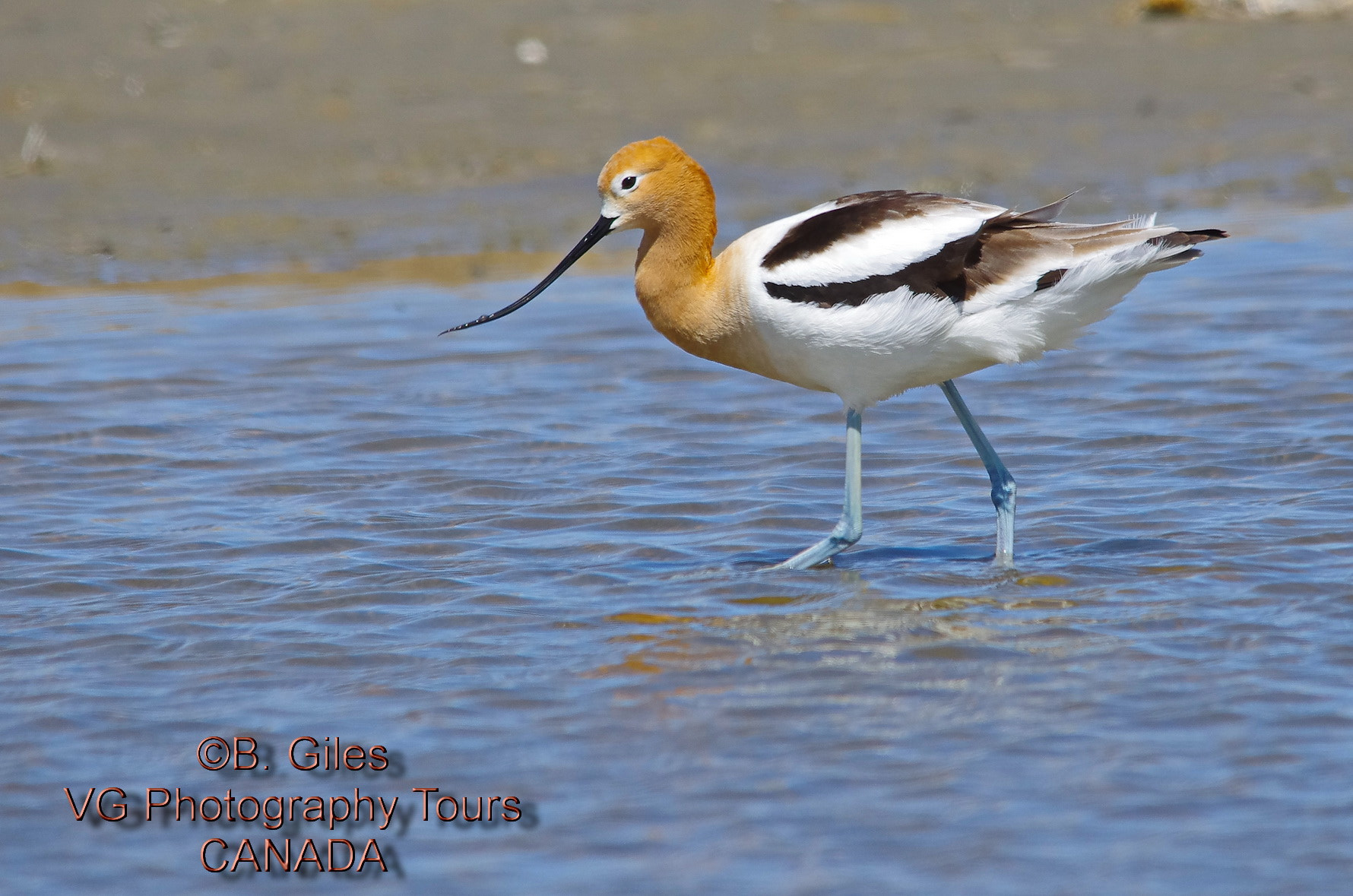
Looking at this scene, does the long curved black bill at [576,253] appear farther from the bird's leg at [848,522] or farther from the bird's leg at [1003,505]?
the bird's leg at [1003,505]

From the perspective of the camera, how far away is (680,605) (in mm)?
5078

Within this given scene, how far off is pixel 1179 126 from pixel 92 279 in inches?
277

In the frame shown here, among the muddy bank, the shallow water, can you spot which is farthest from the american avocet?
the muddy bank

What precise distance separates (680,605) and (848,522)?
0.62 m

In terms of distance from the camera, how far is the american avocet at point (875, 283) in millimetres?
5027

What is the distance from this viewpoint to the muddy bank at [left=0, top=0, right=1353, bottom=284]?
32.6 ft

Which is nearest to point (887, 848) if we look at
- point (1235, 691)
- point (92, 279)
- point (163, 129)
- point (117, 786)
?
point (1235, 691)

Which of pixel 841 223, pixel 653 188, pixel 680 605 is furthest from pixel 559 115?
pixel 680 605

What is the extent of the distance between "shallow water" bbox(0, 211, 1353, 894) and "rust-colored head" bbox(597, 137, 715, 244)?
107 centimetres

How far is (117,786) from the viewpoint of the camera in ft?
12.9

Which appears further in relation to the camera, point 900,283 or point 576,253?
point 576,253

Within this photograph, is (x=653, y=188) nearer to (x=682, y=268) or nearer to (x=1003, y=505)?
(x=682, y=268)

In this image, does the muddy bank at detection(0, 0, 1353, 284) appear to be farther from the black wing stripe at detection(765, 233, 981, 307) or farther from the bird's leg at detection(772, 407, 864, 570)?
the black wing stripe at detection(765, 233, 981, 307)

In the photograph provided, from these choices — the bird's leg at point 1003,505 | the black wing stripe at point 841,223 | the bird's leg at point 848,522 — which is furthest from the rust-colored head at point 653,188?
the bird's leg at point 1003,505
